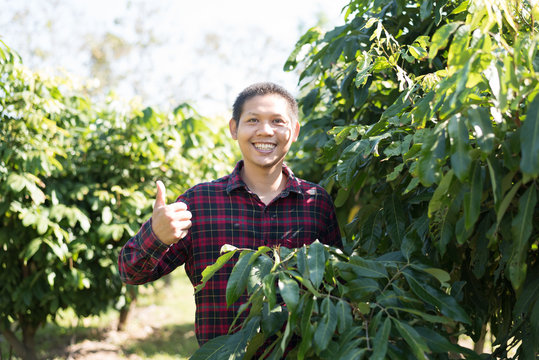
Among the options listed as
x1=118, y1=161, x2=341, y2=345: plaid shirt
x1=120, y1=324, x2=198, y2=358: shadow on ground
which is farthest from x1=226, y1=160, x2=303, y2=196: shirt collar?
x1=120, y1=324, x2=198, y2=358: shadow on ground

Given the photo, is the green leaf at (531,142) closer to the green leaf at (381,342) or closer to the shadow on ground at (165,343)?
the green leaf at (381,342)

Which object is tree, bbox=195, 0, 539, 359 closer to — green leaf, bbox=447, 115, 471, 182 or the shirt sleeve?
green leaf, bbox=447, 115, 471, 182

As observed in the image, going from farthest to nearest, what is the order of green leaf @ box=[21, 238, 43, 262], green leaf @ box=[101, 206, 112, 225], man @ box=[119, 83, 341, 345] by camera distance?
green leaf @ box=[101, 206, 112, 225] → green leaf @ box=[21, 238, 43, 262] → man @ box=[119, 83, 341, 345]

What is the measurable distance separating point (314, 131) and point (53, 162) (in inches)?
78.1

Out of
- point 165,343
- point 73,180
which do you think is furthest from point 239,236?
point 165,343

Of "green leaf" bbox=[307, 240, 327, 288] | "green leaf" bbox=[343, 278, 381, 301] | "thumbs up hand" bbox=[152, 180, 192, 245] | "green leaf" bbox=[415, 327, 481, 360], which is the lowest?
"green leaf" bbox=[415, 327, 481, 360]

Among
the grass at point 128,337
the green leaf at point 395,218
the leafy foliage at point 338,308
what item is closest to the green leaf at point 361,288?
the leafy foliage at point 338,308

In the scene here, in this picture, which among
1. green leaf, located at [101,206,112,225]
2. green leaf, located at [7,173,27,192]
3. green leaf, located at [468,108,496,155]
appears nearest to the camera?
green leaf, located at [468,108,496,155]

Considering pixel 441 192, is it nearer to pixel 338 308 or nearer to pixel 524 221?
pixel 524 221

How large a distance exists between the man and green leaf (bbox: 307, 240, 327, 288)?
0.66m

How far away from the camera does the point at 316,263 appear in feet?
4.59

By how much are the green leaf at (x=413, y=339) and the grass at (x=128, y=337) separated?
4142 millimetres

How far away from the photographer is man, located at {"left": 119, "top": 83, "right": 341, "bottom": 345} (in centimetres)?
208

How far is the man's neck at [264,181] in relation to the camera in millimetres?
2229
